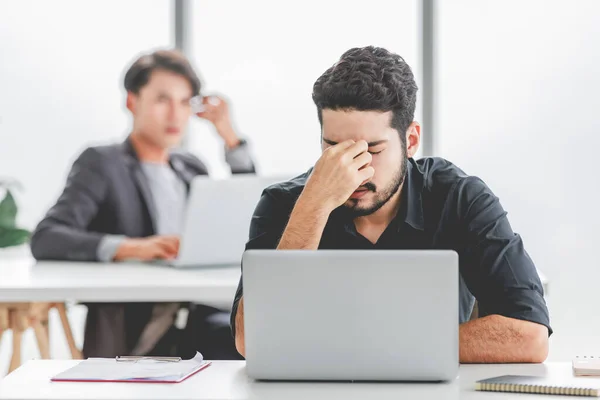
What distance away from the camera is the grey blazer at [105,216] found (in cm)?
325

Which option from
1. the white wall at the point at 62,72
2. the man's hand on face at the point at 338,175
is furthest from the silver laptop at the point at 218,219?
the white wall at the point at 62,72

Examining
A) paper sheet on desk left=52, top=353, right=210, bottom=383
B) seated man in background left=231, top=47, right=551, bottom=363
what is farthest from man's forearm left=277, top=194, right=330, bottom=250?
paper sheet on desk left=52, top=353, right=210, bottom=383

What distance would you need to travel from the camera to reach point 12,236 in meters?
3.77

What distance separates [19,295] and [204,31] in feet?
7.95

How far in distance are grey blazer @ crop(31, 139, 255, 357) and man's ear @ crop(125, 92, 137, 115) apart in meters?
0.19

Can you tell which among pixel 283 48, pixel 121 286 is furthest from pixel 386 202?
pixel 283 48

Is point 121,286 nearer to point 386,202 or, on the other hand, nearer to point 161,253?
point 161,253

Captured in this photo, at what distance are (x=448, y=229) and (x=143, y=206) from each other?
195 centimetres

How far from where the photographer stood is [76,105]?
485cm

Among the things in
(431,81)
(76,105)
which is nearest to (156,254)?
(76,105)

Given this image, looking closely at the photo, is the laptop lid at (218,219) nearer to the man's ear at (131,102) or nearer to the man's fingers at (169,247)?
the man's fingers at (169,247)

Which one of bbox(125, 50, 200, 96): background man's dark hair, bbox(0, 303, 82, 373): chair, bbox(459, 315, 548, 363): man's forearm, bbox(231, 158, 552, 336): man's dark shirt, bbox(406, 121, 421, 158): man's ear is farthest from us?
bbox(125, 50, 200, 96): background man's dark hair

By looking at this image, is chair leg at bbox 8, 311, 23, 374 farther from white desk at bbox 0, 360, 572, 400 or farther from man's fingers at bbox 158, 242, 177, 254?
white desk at bbox 0, 360, 572, 400

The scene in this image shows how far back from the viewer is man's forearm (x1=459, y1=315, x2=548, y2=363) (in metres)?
1.74
